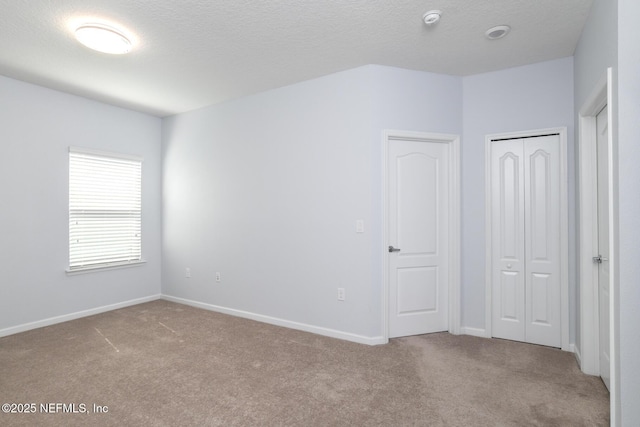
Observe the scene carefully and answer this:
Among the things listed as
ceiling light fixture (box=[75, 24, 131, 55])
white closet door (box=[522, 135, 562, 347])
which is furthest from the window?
white closet door (box=[522, 135, 562, 347])

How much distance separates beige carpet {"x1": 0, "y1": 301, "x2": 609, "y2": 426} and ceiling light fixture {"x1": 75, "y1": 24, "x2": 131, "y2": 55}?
272cm

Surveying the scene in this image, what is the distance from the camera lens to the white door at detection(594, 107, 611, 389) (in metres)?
2.41

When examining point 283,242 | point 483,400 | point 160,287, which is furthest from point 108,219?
point 483,400

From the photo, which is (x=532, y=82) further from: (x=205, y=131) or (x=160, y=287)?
(x=160, y=287)

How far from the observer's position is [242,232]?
4238mm

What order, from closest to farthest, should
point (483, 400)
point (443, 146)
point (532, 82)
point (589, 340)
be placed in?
point (483, 400)
point (589, 340)
point (532, 82)
point (443, 146)

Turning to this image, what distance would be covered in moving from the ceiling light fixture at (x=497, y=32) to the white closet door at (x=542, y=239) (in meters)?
1.08

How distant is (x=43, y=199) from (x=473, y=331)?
5.07 m

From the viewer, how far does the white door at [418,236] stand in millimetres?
3457

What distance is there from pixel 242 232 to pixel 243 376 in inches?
76.8

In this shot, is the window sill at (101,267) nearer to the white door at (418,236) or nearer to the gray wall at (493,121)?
the white door at (418,236)

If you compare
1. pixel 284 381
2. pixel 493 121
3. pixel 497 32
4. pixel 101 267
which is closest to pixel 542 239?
pixel 493 121

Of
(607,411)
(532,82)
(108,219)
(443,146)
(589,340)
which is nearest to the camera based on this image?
(607,411)

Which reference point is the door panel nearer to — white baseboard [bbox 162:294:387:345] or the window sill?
white baseboard [bbox 162:294:387:345]
